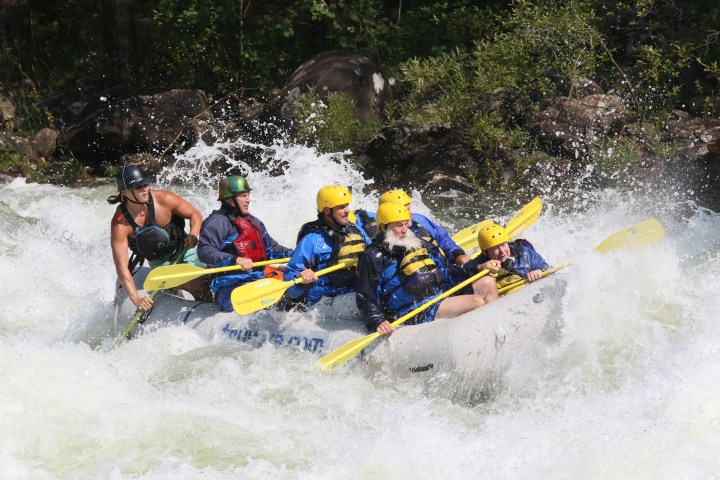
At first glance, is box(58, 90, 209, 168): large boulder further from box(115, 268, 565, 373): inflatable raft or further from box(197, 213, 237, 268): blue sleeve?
box(115, 268, 565, 373): inflatable raft

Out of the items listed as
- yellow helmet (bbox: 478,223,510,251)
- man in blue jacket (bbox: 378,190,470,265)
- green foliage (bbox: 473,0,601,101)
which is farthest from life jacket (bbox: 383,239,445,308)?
green foliage (bbox: 473,0,601,101)

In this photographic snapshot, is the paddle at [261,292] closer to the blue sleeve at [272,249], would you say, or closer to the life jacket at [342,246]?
the life jacket at [342,246]

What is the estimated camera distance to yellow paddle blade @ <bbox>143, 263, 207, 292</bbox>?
6.15 meters

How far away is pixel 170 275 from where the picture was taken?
20.2 ft

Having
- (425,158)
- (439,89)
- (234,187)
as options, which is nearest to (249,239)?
(234,187)

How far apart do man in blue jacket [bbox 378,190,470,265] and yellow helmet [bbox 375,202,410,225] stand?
14 centimetres

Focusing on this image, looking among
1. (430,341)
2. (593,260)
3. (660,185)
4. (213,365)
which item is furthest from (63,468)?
(660,185)

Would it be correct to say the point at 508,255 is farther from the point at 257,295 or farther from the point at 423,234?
the point at 257,295

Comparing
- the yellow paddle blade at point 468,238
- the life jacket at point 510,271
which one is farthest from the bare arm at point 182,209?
the life jacket at point 510,271

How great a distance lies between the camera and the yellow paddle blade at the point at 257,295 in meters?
5.74

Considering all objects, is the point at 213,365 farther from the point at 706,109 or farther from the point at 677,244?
the point at 706,109

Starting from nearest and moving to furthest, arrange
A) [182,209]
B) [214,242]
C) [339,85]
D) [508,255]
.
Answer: [508,255], [214,242], [182,209], [339,85]

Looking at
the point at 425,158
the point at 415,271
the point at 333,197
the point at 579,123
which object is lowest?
the point at 425,158

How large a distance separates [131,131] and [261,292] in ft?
20.3
